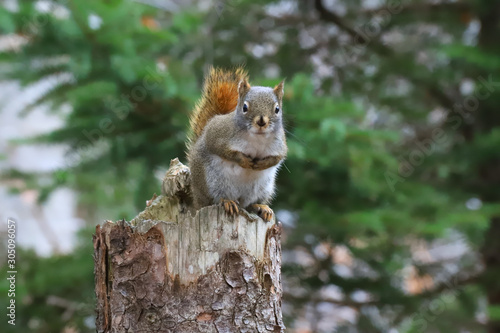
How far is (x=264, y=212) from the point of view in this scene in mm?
1950

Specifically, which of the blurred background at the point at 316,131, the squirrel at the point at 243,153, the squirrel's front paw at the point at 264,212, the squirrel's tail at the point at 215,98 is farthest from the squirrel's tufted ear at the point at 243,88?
the blurred background at the point at 316,131

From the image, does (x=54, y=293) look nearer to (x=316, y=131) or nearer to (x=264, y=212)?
(x=316, y=131)

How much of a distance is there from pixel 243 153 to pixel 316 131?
1058 millimetres

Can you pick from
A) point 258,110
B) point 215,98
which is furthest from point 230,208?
point 215,98

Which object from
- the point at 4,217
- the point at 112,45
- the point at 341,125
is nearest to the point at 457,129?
the point at 341,125

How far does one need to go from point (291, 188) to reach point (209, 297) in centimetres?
189

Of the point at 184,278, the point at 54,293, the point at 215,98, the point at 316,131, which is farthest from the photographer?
the point at 54,293

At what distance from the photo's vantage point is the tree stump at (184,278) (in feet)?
5.26

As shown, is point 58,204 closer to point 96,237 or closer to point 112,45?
point 112,45

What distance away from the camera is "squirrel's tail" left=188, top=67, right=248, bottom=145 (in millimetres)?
2229

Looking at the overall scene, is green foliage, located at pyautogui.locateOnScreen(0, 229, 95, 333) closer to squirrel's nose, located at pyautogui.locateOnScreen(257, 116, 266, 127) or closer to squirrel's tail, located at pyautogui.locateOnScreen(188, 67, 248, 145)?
squirrel's tail, located at pyautogui.locateOnScreen(188, 67, 248, 145)

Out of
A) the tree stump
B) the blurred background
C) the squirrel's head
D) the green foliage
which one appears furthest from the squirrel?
the green foliage

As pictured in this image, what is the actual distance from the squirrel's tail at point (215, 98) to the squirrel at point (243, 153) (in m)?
0.09

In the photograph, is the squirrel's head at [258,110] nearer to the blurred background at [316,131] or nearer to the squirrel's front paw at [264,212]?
the squirrel's front paw at [264,212]
